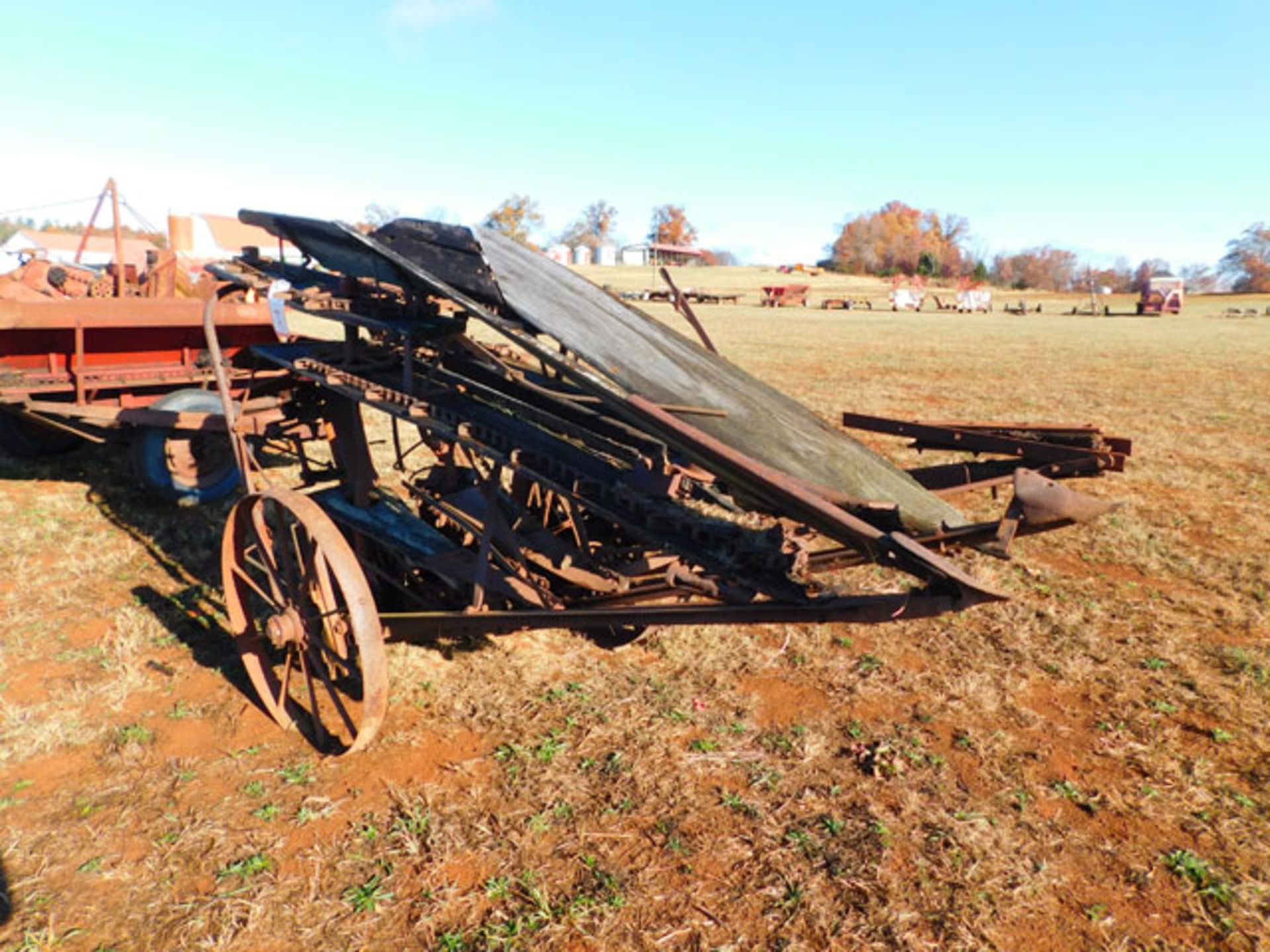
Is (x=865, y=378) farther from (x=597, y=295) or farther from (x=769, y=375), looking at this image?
(x=597, y=295)

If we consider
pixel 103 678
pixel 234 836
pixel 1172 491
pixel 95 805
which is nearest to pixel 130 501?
pixel 103 678

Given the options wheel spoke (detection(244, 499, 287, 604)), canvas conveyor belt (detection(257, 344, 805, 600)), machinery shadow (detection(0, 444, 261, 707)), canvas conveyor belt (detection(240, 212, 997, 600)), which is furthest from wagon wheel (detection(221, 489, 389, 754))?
canvas conveyor belt (detection(240, 212, 997, 600))

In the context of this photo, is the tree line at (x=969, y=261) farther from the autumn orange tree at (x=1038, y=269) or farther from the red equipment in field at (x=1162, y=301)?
the red equipment in field at (x=1162, y=301)

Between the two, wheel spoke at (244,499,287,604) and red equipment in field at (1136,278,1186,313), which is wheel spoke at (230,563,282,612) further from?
red equipment in field at (1136,278,1186,313)

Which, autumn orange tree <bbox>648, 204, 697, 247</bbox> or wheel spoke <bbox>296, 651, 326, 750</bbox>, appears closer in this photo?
wheel spoke <bbox>296, 651, 326, 750</bbox>

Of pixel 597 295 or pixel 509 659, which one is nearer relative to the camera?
pixel 597 295

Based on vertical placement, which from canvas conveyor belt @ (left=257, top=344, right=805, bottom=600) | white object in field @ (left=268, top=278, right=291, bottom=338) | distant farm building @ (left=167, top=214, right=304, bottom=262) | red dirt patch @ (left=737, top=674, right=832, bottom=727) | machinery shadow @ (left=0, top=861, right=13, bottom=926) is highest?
distant farm building @ (left=167, top=214, right=304, bottom=262)

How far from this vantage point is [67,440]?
8195 mm

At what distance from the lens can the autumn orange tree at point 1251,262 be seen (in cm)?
9512

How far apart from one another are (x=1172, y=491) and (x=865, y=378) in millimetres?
8889

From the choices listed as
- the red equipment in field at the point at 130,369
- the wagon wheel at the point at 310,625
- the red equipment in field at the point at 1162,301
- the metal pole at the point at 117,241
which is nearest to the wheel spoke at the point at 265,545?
the wagon wheel at the point at 310,625

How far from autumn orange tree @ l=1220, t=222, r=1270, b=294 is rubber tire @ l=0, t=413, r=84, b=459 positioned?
118 m

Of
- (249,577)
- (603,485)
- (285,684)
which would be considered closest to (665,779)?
(603,485)

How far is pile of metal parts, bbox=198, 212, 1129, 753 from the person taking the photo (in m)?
2.84
